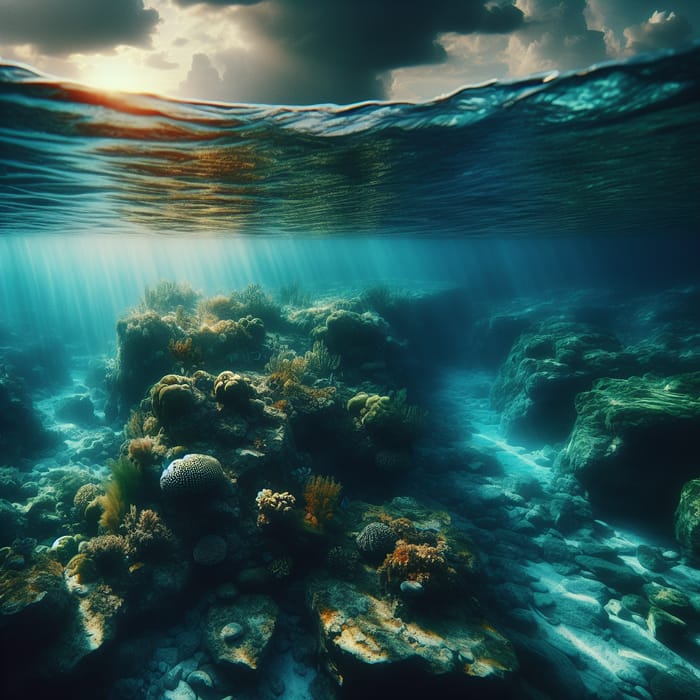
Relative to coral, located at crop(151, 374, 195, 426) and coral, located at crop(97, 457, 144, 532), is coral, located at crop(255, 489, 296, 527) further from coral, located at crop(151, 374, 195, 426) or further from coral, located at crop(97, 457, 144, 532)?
coral, located at crop(151, 374, 195, 426)

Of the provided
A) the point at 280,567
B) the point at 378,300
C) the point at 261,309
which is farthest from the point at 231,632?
the point at 378,300

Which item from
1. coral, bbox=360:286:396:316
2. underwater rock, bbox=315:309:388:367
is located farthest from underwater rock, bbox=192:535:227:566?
coral, bbox=360:286:396:316

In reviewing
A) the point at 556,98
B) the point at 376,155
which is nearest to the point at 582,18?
the point at 556,98

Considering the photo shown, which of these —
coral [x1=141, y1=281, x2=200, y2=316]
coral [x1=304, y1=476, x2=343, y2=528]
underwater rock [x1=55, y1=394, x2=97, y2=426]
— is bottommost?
underwater rock [x1=55, y1=394, x2=97, y2=426]

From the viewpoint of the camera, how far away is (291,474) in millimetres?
9102

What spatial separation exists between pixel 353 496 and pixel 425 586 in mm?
4942

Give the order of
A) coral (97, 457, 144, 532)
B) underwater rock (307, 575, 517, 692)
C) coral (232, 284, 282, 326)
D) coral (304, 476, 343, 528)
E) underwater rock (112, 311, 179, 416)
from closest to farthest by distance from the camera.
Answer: underwater rock (307, 575, 517, 692), coral (97, 457, 144, 532), coral (304, 476, 343, 528), underwater rock (112, 311, 179, 416), coral (232, 284, 282, 326)

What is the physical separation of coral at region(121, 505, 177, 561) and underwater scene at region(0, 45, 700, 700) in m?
0.05

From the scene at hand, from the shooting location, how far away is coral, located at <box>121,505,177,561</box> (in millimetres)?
6520

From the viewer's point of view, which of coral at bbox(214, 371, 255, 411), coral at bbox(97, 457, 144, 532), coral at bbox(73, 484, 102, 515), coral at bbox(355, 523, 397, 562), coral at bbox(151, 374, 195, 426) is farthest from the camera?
coral at bbox(214, 371, 255, 411)

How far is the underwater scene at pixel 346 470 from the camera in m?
5.73

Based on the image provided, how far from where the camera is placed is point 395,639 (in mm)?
5652

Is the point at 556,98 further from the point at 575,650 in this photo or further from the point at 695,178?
the point at 695,178

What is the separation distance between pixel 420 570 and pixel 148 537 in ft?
16.9
